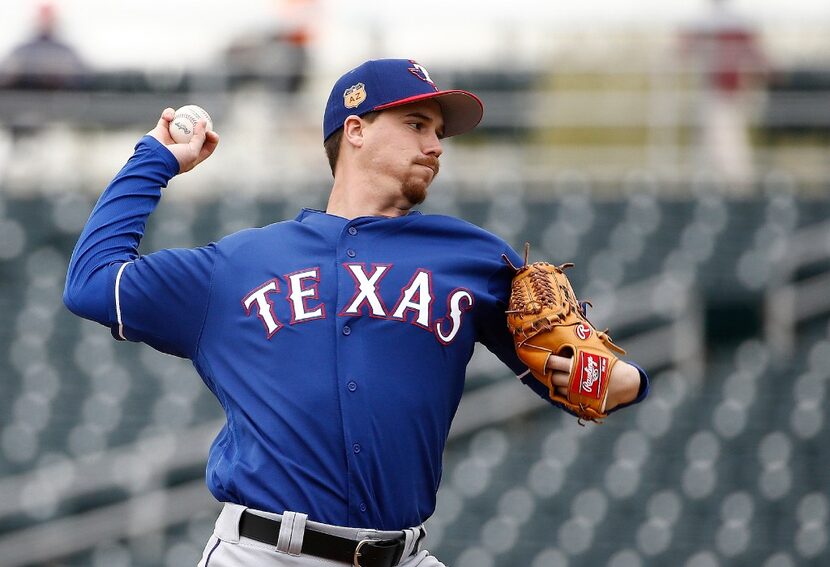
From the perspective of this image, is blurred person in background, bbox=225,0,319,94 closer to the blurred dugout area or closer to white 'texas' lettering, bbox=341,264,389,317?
the blurred dugout area

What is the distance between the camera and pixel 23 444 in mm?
7695

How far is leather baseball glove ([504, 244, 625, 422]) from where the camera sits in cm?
289

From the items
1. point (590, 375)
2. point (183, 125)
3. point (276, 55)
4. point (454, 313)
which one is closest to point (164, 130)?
point (183, 125)

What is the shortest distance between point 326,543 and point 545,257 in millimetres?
5413

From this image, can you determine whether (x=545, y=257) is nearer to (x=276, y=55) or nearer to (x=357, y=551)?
(x=276, y=55)

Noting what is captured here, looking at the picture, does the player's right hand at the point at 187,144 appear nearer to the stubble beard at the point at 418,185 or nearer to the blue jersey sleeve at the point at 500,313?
the stubble beard at the point at 418,185

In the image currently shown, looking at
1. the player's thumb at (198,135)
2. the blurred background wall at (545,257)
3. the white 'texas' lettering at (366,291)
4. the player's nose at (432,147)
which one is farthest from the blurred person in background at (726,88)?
the white 'texas' lettering at (366,291)

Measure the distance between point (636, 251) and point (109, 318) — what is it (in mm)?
5597

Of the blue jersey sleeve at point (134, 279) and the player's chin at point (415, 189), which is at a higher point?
the player's chin at point (415, 189)

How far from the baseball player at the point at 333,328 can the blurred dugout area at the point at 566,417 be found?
4362 mm

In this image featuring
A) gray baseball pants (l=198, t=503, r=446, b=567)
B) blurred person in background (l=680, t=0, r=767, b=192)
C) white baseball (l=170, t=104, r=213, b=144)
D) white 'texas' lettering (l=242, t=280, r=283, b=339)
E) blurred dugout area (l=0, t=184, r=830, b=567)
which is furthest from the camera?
blurred person in background (l=680, t=0, r=767, b=192)

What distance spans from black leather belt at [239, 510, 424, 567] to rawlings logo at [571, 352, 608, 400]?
0.49 meters


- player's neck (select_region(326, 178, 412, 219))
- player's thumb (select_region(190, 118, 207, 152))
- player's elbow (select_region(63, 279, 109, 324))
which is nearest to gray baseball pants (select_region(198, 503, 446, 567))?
player's elbow (select_region(63, 279, 109, 324))

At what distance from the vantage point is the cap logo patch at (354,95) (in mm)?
3143
